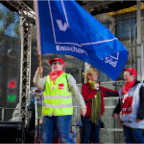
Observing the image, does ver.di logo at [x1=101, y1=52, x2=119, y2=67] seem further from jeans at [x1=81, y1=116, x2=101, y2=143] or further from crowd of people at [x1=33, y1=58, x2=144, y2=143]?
jeans at [x1=81, y1=116, x2=101, y2=143]

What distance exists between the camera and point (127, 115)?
12.2 feet

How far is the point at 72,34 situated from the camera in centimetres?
357

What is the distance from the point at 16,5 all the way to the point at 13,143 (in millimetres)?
3633

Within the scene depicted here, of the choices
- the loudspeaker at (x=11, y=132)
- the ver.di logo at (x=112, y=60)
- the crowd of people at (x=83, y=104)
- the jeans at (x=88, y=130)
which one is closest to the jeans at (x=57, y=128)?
the crowd of people at (x=83, y=104)

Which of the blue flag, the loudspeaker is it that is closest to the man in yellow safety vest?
the blue flag

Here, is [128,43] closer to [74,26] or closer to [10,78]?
[74,26]

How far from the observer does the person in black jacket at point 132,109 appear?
11.7 feet

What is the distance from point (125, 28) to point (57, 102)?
3.02 metres

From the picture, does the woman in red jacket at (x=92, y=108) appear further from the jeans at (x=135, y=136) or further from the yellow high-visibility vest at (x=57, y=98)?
the yellow high-visibility vest at (x=57, y=98)

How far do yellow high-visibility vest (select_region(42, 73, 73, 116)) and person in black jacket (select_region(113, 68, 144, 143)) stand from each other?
102 cm

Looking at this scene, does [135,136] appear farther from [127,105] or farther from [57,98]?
[57,98]

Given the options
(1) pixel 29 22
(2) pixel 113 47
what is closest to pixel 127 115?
(2) pixel 113 47

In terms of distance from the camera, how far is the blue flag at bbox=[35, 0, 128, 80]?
11.2ft

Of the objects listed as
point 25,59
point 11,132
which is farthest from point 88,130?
point 25,59
